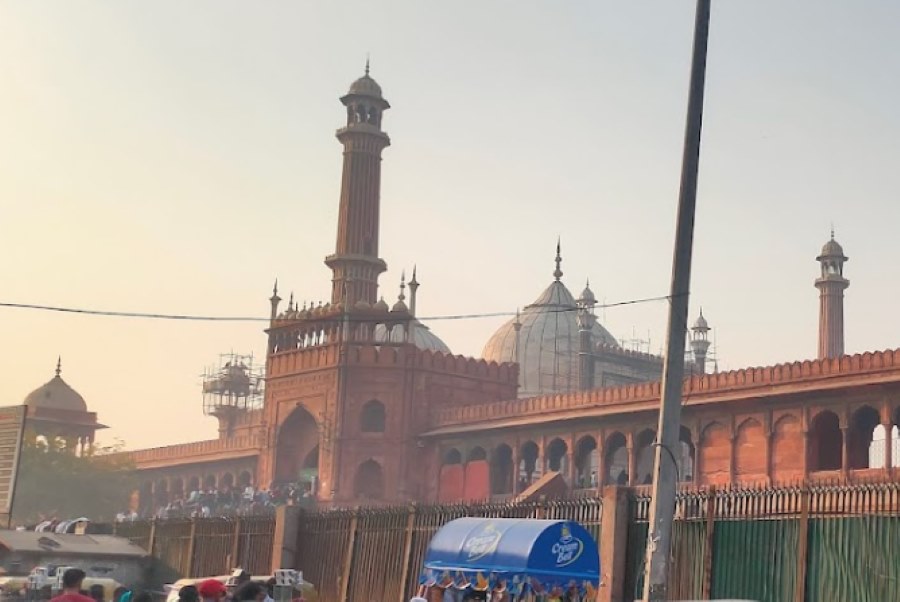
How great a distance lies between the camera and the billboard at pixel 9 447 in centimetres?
2509

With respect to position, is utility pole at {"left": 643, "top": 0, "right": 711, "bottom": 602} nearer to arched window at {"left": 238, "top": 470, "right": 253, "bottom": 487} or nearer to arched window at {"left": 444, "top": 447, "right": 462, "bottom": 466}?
Answer: arched window at {"left": 444, "top": 447, "right": 462, "bottom": 466}

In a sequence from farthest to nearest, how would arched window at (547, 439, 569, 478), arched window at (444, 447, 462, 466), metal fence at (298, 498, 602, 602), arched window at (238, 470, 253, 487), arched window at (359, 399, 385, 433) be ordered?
arched window at (238, 470, 253, 487)
arched window at (359, 399, 385, 433)
arched window at (444, 447, 462, 466)
arched window at (547, 439, 569, 478)
metal fence at (298, 498, 602, 602)

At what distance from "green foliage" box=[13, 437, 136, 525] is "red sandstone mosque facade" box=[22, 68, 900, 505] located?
3.18 meters

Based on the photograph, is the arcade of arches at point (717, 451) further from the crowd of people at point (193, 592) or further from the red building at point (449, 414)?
the crowd of people at point (193, 592)

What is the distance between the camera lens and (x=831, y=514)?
10.9 m

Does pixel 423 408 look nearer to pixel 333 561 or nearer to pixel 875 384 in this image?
pixel 875 384

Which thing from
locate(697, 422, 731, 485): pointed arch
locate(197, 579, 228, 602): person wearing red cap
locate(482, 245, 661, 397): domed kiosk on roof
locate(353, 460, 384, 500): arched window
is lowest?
locate(197, 579, 228, 602): person wearing red cap

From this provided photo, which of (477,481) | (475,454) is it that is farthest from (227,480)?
(477,481)

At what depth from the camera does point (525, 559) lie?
10.5 m

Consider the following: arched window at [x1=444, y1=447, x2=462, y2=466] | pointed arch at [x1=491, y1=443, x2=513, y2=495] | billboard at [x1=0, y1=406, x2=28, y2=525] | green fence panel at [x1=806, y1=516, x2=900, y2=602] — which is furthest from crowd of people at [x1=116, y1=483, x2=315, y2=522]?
green fence panel at [x1=806, y1=516, x2=900, y2=602]

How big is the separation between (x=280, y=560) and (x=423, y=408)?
75.6 ft

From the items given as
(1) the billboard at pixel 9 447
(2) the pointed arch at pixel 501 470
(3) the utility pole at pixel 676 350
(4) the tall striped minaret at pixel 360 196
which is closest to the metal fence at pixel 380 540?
(3) the utility pole at pixel 676 350

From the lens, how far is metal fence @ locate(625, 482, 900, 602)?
34.8 ft

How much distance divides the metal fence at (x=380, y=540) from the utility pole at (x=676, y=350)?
11.9 feet
